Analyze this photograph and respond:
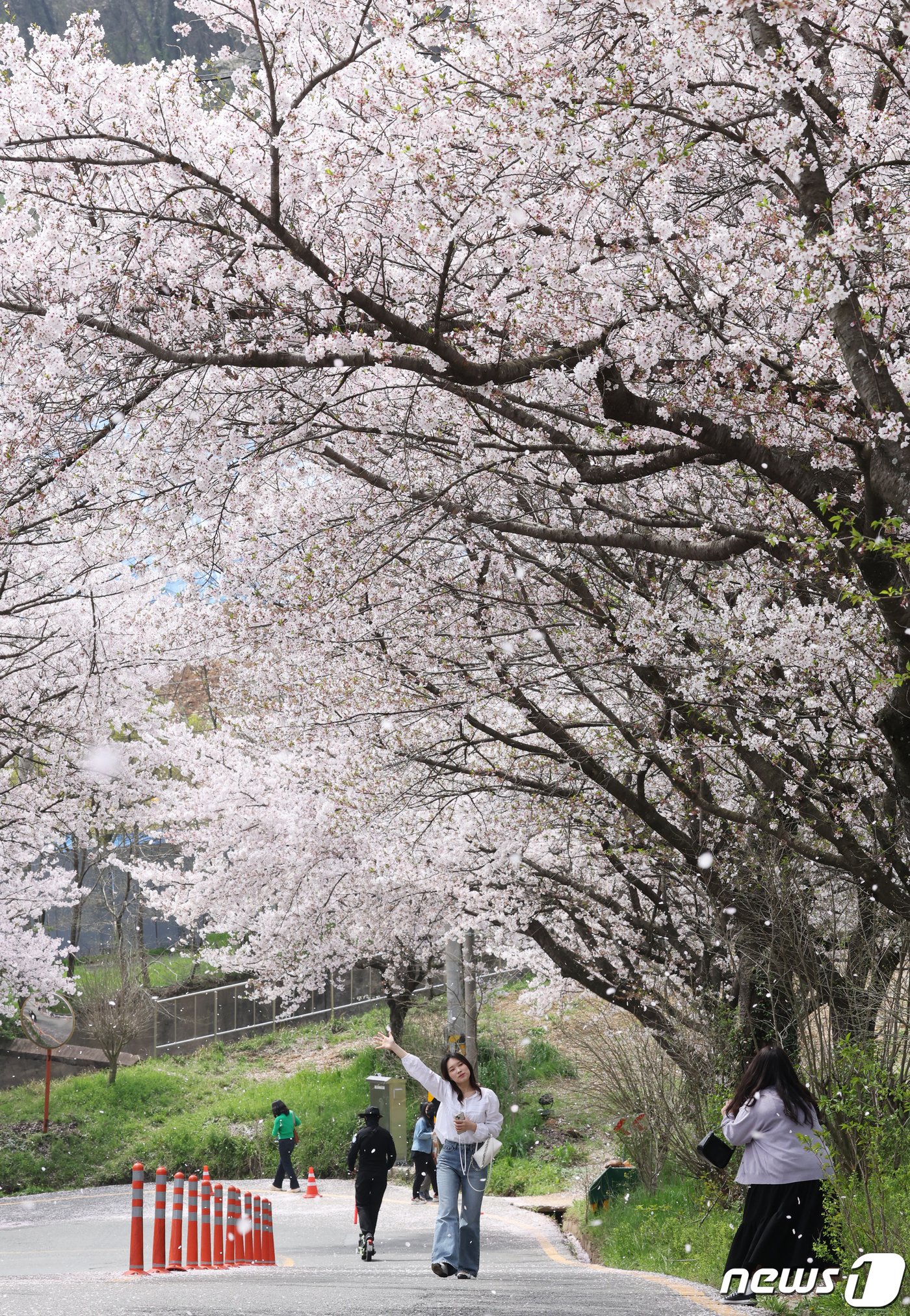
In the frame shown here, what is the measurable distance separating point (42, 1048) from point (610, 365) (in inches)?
1195

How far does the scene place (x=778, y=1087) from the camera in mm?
6566

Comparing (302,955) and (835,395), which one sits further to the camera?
(302,955)

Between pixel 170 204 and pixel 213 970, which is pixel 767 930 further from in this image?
pixel 213 970

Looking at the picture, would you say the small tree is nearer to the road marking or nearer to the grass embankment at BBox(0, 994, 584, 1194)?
the grass embankment at BBox(0, 994, 584, 1194)

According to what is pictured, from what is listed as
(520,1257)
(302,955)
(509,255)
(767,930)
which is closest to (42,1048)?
(302,955)

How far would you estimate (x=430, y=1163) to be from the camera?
2178 centimetres

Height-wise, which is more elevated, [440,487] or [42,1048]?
[440,487]

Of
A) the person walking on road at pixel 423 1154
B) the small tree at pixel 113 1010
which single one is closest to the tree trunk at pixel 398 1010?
the small tree at pixel 113 1010

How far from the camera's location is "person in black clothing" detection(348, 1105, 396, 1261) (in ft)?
40.1

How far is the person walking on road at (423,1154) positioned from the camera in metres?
21.1

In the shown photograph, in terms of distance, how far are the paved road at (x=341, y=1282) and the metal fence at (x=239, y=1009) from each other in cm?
1813

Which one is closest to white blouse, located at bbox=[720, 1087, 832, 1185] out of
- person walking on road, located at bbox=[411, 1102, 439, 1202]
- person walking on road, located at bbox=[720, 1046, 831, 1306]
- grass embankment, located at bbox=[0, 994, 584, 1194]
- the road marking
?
person walking on road, located at bbox=[720, 1046, 831, 1306]

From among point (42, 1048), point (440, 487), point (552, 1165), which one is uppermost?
point (440, 487)

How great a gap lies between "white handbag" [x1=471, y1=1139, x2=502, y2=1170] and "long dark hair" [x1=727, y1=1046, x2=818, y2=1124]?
88.0 inches
